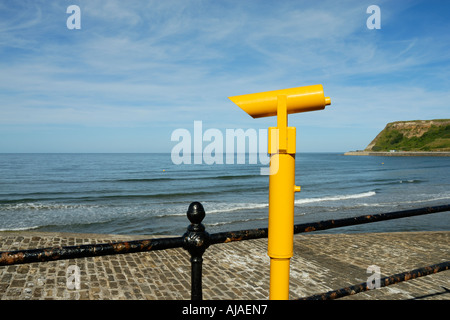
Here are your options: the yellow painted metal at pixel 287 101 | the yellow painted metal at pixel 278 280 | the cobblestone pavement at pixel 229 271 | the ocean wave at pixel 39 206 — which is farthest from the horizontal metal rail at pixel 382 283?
the ocean wave at pixel 39 206


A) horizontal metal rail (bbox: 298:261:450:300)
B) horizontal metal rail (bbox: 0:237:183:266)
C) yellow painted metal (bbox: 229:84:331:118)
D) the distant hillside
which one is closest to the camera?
horizontal metal rail (bbox: 0:237:183:266)

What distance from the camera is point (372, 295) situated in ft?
15.6

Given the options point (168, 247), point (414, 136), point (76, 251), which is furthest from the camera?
point (414, 136)

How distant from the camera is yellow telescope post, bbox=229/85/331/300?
133 cm

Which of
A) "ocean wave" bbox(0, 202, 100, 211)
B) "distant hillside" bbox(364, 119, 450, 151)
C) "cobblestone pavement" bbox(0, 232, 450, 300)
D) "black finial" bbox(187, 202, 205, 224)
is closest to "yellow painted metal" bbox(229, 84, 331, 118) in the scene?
"black finial" bbox(187, 202, 205, 224)

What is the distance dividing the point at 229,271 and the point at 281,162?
16.0 feet

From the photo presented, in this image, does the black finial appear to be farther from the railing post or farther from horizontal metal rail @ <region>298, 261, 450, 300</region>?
horizontal metal rail @ <region>298, 261, 450, 300</region>

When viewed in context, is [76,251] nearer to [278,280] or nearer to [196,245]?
[196,245]

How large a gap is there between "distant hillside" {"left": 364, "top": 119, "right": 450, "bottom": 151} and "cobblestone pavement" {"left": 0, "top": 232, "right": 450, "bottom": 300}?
15040 cm

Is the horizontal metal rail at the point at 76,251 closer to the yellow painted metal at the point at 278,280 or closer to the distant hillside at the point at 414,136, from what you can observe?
the yellow painted metal at the point at 278,280

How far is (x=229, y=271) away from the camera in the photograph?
579 cm

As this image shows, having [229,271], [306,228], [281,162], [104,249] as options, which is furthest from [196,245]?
[229,271]

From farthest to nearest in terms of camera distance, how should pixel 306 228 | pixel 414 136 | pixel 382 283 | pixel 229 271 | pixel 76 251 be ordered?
pixel 414 136, pixel 229 271, pixel 382 283, pixel 306 228, pixel 76 251
